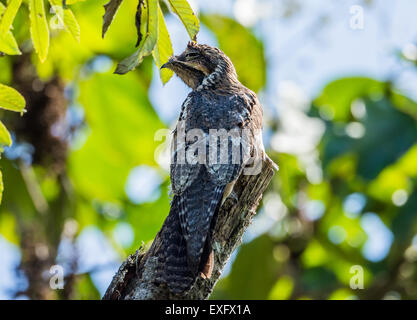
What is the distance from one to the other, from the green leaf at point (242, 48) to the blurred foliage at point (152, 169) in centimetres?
2

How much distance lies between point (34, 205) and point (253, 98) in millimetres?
4315

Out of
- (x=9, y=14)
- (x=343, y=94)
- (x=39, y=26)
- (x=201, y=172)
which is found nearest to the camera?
(x=9, y=14)

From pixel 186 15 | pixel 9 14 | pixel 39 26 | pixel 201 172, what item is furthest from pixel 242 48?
pixel 9 14

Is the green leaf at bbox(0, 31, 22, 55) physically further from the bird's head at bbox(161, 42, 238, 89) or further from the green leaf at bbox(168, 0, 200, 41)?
the bird's head at bbox(161, 42, 238, 89)

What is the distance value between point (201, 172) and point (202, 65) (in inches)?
61.5

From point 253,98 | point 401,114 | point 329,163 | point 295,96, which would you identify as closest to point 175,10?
point 253,98

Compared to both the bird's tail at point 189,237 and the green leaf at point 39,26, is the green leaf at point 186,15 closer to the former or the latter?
the green leaf at point 39,26

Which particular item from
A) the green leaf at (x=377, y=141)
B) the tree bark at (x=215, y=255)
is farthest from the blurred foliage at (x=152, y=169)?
the tree bark at (x=215, y=255)

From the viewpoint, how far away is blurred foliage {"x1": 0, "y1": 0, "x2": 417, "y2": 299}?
8.84 metres

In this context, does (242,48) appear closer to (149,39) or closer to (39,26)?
(149,39)

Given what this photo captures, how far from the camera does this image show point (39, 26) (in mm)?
4156

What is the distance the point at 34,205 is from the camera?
8.88 m

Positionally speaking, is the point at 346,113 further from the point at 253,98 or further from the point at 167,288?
the point at 167,288

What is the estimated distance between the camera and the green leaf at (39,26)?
410 cm
